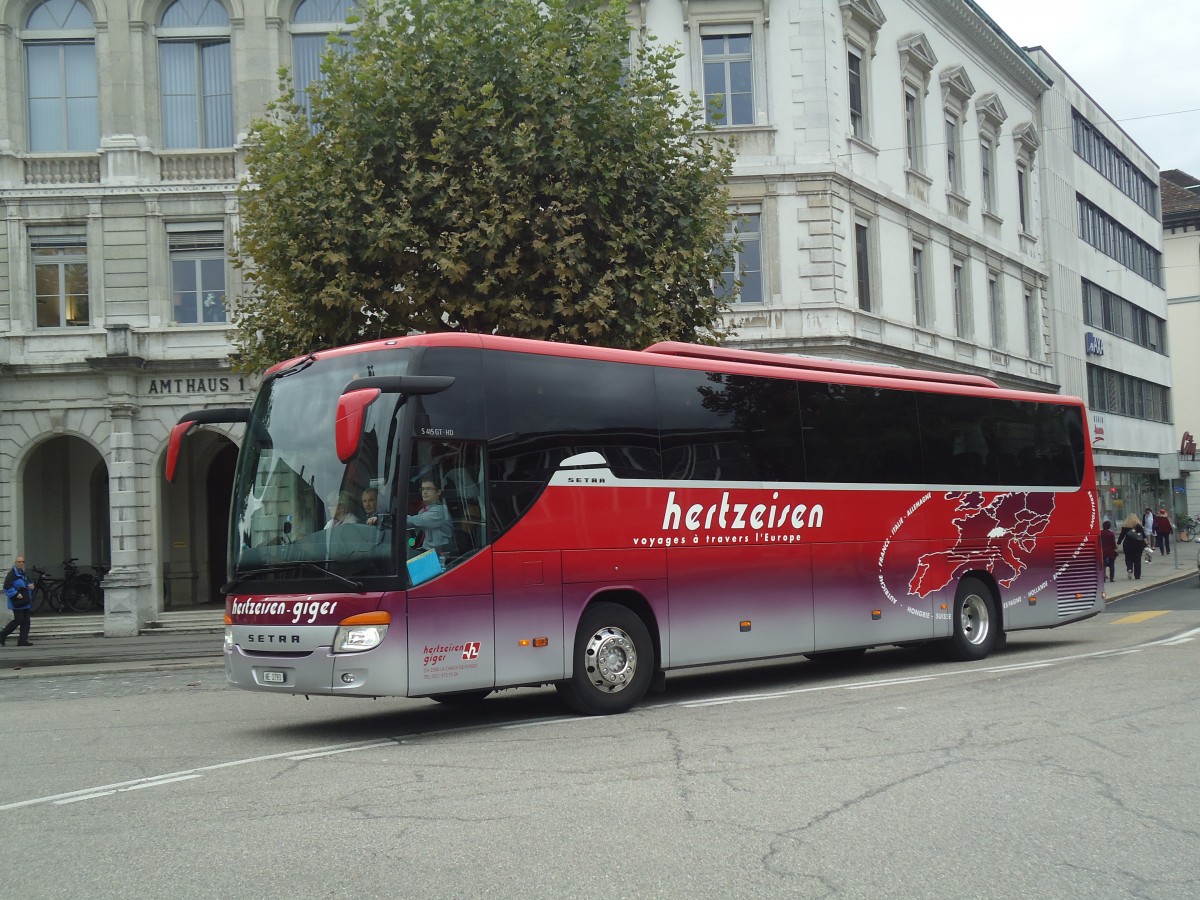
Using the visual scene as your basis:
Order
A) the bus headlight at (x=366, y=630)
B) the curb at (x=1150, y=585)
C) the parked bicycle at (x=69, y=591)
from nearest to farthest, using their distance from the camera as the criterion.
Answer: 1. the bus headlight at (x=366, y=630)
2. the curb at (x=1150, y=585)
3. the parked bicycle at (x=69, y=591)

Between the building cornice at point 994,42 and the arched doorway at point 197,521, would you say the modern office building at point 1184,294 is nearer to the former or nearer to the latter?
the building cornice at point 994,42

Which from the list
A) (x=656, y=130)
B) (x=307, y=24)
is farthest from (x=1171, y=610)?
(x=307, y=24)

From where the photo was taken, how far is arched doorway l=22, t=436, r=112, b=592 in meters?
31.2

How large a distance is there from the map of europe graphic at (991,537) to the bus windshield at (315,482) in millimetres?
7154

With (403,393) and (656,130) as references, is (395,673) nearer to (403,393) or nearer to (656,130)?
(403,393)

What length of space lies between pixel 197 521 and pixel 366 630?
22.9 metres

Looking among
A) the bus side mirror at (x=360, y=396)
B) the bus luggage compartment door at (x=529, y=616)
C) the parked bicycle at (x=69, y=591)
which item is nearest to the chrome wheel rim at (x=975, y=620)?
the bus luggage compartment door at (x=529, y=616)

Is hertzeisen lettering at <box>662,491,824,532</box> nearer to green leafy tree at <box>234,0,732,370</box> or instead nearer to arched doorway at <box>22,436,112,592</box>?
green leafy tree at <box>234,0,732,370</box>

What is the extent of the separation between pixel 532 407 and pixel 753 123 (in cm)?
1876

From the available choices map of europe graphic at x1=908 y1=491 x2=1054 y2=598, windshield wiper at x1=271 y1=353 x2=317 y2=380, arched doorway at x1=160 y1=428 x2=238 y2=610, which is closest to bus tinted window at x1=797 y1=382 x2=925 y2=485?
map of europe graphic at x1=908 y1=491 x2=1054 y2=598

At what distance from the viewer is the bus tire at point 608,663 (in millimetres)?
11719

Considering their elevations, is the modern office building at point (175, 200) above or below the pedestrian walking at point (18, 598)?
above

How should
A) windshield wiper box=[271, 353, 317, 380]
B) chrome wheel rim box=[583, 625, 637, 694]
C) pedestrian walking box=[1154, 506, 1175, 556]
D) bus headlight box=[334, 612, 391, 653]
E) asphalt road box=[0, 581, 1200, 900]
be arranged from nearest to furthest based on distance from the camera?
asphalt road box=[0, 581, 1200, 900] → bus headlight box=[334, 612, 391, 653] → windshield wiper box=[271, 353, 317, 380] → chrome wheel rim box=[583, 625, 637, 694] → pedestrian walking box=[1154, 506, 1175, 556]

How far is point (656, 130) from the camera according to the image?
18.2 metres
